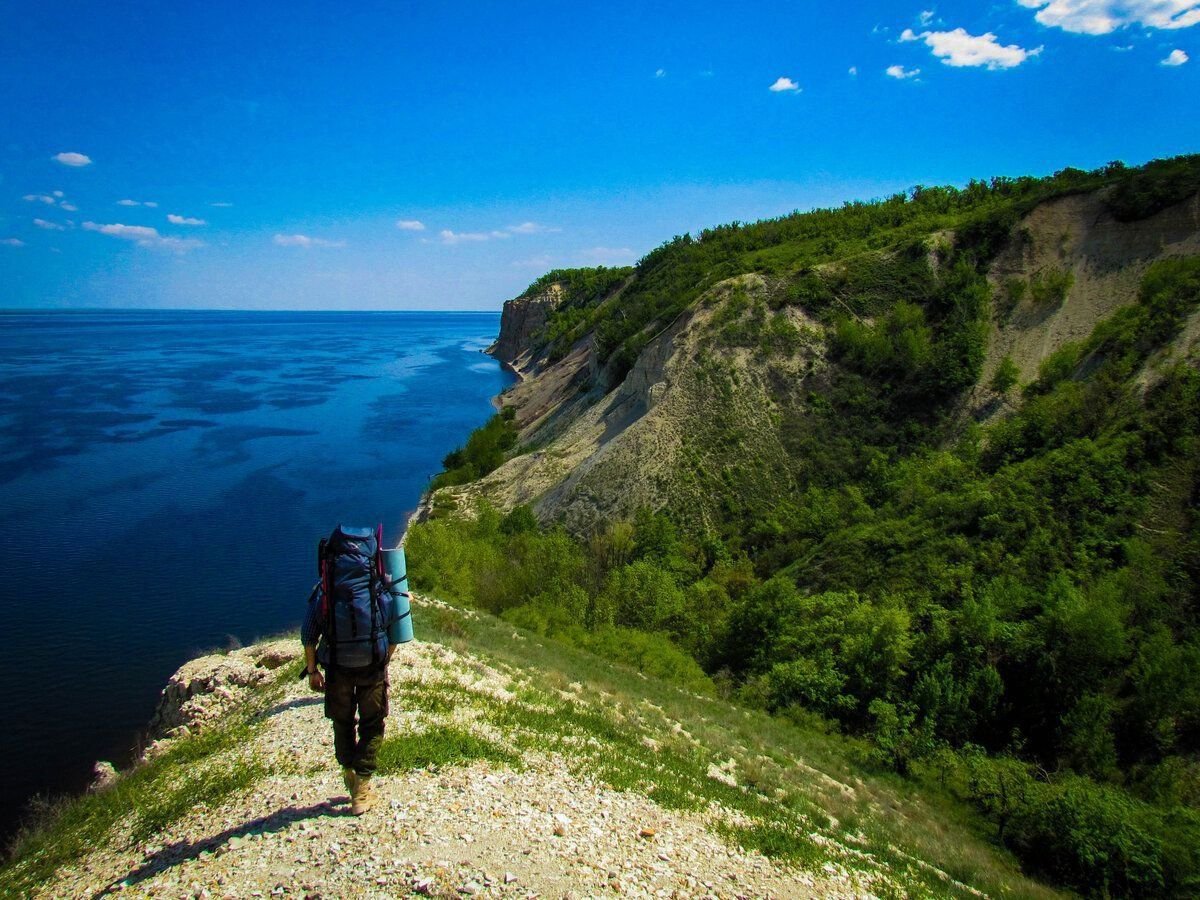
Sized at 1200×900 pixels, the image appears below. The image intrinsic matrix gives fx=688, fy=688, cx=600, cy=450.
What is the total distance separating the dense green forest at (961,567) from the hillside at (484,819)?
464cm

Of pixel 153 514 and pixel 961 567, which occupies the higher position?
pixel 961 567

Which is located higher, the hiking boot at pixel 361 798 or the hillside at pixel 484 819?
the hiking boot at pixel 361 798

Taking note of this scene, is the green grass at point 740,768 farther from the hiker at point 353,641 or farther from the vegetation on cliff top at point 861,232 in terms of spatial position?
the vegetation on cliff top at point 861,232

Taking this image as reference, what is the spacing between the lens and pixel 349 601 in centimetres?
576

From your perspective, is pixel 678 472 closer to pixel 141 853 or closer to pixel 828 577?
pixel 828 577

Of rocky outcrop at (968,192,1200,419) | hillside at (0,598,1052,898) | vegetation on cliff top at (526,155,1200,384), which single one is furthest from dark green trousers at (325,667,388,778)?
vegetation on cliff top at (526,155,1200,384)

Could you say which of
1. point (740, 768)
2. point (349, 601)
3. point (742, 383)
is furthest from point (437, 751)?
point (742, 383)

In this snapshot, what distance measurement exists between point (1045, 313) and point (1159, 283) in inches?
195

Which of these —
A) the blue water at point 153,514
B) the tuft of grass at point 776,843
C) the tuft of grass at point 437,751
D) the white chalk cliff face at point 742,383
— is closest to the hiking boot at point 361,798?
the tuft of grass at point 437,751

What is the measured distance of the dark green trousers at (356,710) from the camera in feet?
19.5

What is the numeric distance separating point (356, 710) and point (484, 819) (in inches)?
60.4

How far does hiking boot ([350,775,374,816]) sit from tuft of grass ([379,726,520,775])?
581 mm

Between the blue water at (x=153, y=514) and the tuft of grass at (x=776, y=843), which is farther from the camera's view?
the blue water at (x=153, y=514)

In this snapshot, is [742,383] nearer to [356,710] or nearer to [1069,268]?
[1069,268]
